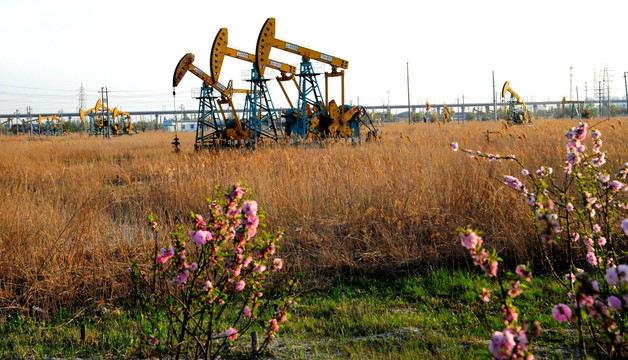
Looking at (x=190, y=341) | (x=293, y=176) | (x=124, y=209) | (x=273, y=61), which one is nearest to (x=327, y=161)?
(x=293, y=176)

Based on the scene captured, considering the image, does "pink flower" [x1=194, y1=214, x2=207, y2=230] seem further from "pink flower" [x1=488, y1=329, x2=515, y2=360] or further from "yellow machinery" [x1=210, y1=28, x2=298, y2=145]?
"yellow machinery" [x1=210, y1=28, x2=298, y2=145]

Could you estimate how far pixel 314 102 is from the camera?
19047mm

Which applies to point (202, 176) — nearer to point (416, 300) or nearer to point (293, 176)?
point (293, 176)

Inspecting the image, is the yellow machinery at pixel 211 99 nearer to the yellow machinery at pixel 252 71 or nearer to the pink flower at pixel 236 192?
the yellow machinery at pixel 252 71

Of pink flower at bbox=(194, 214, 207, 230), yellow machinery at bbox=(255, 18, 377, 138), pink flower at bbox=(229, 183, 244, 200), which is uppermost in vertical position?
yellow machinery at bbox=(255, 18, 377, 138)

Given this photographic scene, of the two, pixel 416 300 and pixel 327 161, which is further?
pixel 327 161

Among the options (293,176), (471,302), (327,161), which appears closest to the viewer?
(471,302)

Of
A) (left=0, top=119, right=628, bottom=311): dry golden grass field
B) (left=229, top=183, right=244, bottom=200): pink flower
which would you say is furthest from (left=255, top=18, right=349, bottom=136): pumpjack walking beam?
(left=229, top=183, right=244, bottom=200): pink flower

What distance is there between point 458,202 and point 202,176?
366 centimetres

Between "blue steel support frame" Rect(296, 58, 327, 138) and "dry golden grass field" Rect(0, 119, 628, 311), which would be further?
"blue steel support frame" Rect(296, 58, 327, 138)

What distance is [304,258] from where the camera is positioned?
5.07 metres

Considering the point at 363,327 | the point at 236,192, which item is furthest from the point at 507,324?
the point at 363,327

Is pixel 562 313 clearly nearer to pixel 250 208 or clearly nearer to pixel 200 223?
pixel 250 208

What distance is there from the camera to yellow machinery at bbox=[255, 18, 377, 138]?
17.8m
